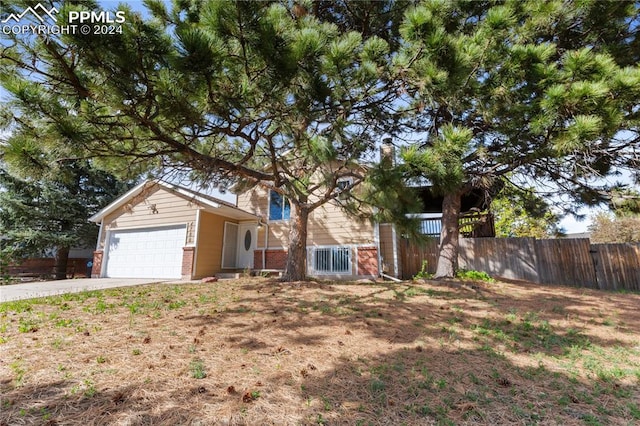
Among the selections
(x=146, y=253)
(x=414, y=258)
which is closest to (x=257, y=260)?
(x=146, y=253)

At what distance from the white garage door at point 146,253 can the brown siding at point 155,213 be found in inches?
11.1

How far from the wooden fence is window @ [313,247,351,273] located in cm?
242

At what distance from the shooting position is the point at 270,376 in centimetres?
282

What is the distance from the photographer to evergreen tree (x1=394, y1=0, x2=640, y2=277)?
13.1ft

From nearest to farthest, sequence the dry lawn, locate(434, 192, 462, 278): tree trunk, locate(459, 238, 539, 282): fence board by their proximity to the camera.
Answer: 1. the dry lawn
2. locate(434, 192, 462, 278): tree trunk
3. locate(459, 238, 539, 282): fence board

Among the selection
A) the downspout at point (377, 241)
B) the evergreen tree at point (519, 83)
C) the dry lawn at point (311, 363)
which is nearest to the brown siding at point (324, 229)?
the downspout at point (377, 241)

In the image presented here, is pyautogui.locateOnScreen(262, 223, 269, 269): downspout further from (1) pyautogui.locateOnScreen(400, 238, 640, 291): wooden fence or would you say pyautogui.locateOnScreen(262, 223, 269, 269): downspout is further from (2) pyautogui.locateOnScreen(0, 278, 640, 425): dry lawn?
(2) pyautogui.locateOnScreen(0, 278, 640, 425): dry lawn

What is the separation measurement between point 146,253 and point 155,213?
5.44 ft

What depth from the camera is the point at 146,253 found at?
11.8 meters

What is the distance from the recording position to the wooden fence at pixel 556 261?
926 centimetres

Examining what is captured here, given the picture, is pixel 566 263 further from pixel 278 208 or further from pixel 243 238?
pixel 243 238

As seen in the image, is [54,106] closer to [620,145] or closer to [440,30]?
[440,30]

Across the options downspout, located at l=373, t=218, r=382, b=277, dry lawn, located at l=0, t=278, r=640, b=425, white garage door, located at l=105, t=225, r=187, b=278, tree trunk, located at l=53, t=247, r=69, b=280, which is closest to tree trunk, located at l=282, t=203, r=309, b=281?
dry lawn, located at l=0, t=278, r=640, b=425

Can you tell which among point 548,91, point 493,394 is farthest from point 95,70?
point 548,91
